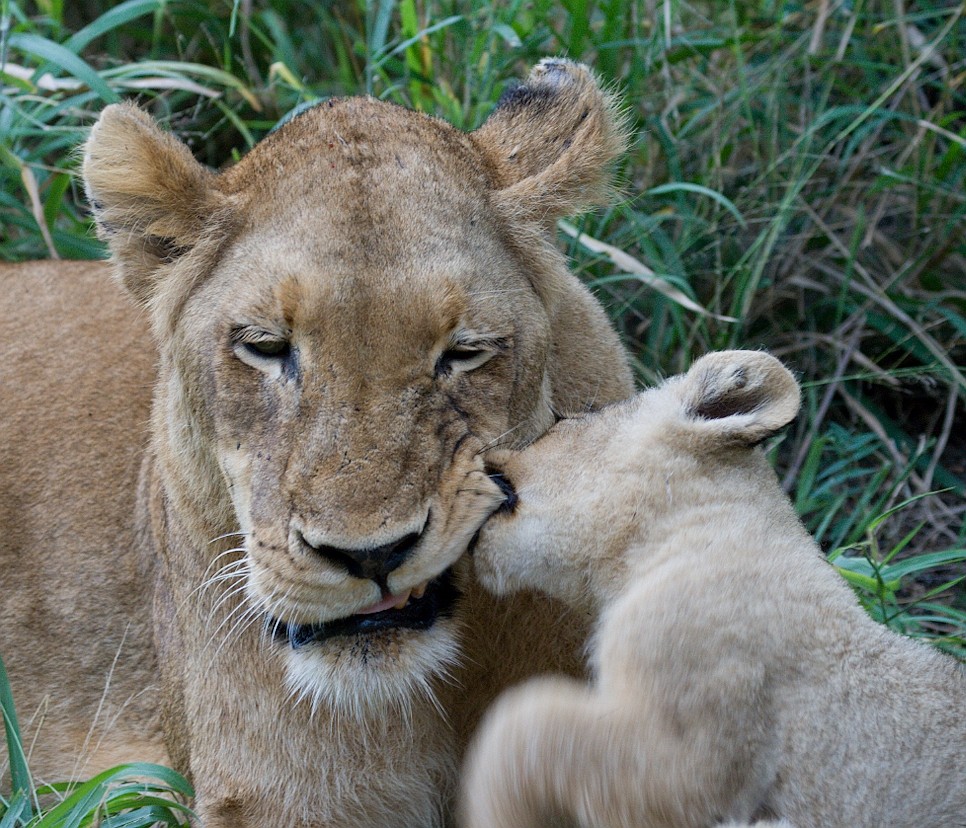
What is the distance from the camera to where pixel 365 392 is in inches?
87.6

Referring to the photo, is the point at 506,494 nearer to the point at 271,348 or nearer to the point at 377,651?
the point at 377,651

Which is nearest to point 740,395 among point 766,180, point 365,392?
point 365,392

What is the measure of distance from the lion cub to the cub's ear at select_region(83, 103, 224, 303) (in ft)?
2.27

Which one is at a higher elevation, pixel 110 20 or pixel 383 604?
pixel 110 20

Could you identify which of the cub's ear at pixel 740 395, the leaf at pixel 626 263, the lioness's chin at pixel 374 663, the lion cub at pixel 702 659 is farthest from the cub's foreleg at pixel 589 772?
the leaf at pixel 626 263

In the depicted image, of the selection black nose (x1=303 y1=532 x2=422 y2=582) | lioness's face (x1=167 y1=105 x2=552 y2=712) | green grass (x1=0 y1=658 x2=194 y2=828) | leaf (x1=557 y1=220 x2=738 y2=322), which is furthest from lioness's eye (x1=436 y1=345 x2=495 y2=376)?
leaf (x1=557 y1=220 x2=738 y2=322)

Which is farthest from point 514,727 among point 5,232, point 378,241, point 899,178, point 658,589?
point 5,232

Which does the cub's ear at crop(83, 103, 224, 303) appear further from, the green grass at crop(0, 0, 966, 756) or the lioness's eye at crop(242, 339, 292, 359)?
the green grass at crop(0, 0, 966, 756)

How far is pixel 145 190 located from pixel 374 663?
88 centimetres

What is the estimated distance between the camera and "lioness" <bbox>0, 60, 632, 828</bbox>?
87.9 inches

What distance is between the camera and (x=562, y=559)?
2424 mm

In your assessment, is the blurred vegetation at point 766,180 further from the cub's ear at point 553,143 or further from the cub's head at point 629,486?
the cub's head at point 629,486

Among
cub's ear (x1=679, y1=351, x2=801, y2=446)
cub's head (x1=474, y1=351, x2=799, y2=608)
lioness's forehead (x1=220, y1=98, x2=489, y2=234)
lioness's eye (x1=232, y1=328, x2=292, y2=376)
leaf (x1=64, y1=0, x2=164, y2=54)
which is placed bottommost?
cub's head (x1=474, y1=351, x2=799, y2=608)

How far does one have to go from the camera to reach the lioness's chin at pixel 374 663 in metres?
2.33
